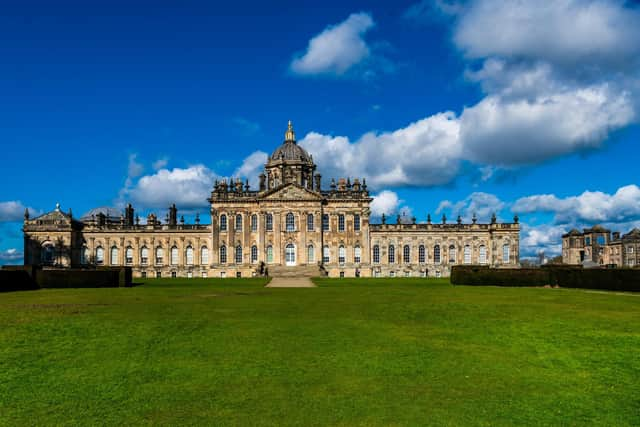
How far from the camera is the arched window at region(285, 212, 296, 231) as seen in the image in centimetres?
7044

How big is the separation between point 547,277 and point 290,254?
3462cm

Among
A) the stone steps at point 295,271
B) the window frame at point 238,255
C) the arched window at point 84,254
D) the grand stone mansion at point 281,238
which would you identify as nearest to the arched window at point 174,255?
the grand stone mansion at point 281,238

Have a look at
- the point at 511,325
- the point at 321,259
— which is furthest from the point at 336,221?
the point at 511,325

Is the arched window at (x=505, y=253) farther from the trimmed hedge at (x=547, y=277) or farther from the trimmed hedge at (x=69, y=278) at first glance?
the trimmed hedge at (x=69, y=278)

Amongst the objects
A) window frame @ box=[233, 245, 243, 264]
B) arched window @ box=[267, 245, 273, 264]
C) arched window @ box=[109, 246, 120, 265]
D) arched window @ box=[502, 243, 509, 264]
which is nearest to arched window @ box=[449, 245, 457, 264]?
arched window @ box=[502, 243, 509, 264]

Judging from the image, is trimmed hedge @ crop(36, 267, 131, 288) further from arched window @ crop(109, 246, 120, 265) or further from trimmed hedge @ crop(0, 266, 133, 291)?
arched window @ crop(109, 246, 120, 265)

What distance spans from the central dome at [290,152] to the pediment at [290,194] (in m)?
6.69

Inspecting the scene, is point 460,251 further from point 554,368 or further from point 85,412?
point 85,412

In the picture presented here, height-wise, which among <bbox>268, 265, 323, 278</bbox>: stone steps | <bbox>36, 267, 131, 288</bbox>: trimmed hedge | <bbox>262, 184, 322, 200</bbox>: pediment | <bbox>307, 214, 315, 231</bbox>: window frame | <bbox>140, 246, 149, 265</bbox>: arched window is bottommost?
<bbox>268, 265, 323, 278</bbox>: stone steps

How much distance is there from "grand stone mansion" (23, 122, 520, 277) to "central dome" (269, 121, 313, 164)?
15 cm

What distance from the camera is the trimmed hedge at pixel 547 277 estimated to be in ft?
120

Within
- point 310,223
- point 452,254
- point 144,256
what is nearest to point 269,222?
point 310,223

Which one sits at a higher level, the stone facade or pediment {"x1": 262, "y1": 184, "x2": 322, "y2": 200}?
pediment {"x1": 262, "y1": 184, "x2": 322, "y2": 200}

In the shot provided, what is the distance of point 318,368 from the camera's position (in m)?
12.7
